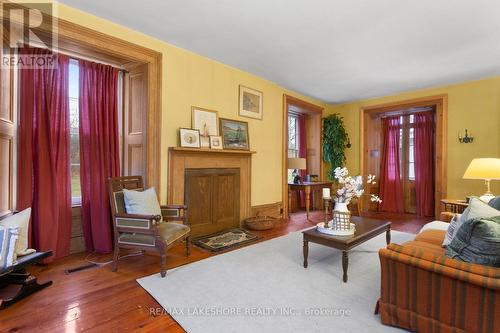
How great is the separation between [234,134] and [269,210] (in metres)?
1.67

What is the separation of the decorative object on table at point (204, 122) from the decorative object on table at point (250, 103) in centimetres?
65

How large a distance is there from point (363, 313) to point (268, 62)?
137 inches

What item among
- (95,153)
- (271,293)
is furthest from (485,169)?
(95,153)

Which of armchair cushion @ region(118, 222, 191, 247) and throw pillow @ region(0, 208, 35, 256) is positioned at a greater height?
throw pillow @ region(0, 208, 35, 256)

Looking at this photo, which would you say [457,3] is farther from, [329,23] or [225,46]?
[225,46]

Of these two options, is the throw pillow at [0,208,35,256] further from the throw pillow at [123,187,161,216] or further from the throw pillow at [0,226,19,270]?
the throw pillow at [123,187,161,216]

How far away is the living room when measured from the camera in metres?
1.81

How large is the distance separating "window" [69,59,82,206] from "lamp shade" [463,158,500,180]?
513 centimetres

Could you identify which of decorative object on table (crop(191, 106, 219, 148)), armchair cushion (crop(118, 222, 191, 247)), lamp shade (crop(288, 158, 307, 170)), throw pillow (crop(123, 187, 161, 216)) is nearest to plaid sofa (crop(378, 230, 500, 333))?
armchair cushion (crop(118, 222, 191, 247))

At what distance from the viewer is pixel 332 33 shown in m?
3.02

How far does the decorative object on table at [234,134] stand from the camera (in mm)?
4133

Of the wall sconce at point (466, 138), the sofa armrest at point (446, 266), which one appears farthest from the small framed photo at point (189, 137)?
the wall sconce at point (466, 138)

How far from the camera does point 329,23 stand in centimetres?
282

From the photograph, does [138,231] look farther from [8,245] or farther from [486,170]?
[486,170]
